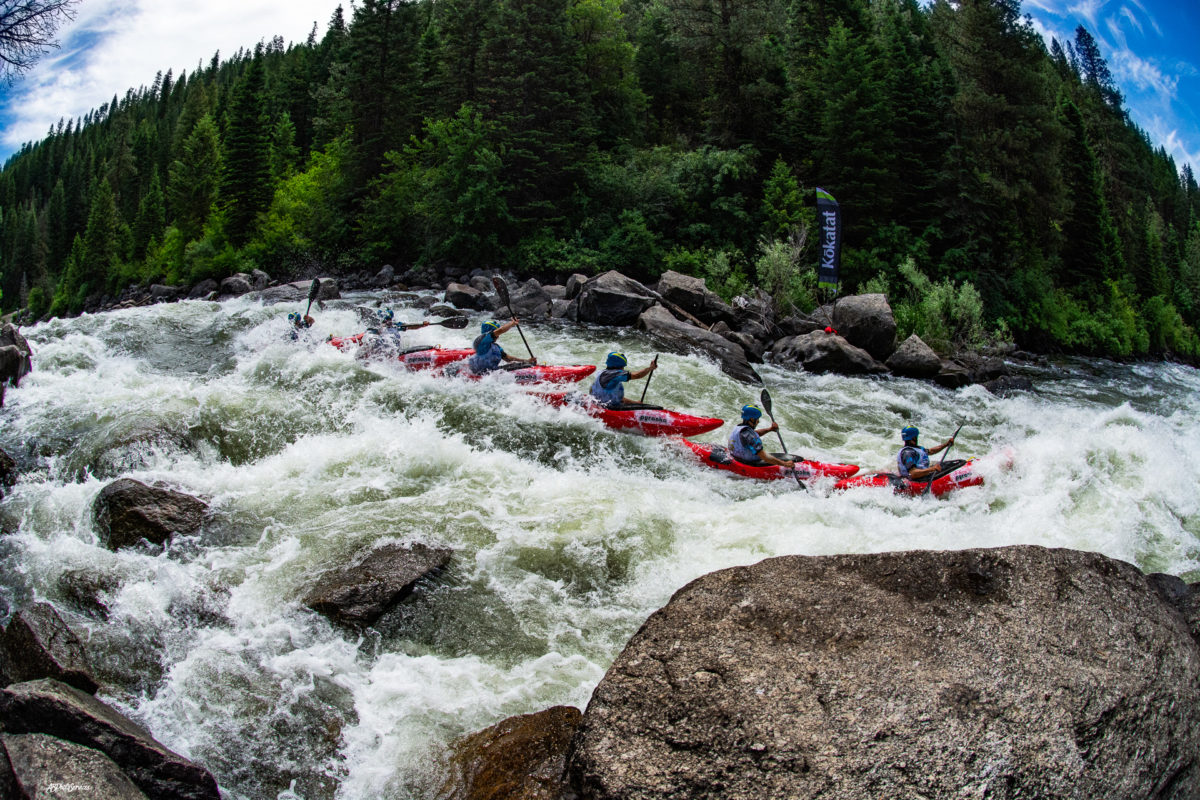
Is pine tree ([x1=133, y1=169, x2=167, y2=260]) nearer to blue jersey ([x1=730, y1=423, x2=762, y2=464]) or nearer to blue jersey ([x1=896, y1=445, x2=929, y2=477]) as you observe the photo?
blue jersey ([x1=730, y1=423, x2=762, y2=464])

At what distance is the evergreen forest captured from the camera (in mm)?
23234

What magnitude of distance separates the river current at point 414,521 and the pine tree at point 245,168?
2032cm

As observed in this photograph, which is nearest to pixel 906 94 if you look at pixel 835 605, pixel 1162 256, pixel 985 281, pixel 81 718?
pixel 985 281

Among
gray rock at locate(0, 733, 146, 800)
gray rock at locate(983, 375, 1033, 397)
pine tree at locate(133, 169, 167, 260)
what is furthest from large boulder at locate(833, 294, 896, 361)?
pine tree at locate(133, 169, 167, 260)

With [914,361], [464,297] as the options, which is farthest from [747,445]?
[464,297]

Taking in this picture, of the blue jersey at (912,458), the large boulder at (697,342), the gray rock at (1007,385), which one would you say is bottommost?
the blue jersey at (912,458)

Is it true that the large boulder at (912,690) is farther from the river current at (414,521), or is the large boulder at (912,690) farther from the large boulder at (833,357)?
the large boulder at (833,357)

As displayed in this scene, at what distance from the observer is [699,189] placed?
24.1 m

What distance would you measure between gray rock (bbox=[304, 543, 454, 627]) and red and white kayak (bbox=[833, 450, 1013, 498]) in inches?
205

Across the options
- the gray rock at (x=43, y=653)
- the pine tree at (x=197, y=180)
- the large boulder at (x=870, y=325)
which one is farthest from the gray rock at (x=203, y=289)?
the gray rock at (x=43, y=653)

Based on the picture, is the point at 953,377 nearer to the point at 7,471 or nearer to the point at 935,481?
the point at 935,481

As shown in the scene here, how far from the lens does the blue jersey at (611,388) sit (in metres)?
10.4

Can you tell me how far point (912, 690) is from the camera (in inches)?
117

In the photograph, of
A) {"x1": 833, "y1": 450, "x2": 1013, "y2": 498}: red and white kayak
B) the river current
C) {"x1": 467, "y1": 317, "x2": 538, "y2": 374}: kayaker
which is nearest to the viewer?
the river current
